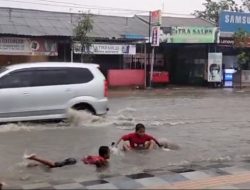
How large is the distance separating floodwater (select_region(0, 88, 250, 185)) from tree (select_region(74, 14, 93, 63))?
10671mm

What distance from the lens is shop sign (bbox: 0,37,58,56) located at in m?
30.5

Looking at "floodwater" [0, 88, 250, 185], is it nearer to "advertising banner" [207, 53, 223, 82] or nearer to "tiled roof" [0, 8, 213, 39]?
"tiled roof" [0, 8, 213, 39]

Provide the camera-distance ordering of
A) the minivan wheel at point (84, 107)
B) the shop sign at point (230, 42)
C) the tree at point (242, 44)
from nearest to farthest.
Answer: the minivan wheel at point (84, 107), the tree at point (242, 44), the shop sign at point (230, 42)

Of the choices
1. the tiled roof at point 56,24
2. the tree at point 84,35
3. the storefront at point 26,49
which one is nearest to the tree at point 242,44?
the tiled roof at point 56,24

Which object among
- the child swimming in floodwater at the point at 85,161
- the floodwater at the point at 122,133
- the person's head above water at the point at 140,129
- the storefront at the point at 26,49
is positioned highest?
the storefront at the point at 26,49

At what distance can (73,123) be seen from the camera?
48.7ft

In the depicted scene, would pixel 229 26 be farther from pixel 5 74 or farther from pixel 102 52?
pixel 5 74

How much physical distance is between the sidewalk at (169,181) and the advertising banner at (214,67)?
26762 millimetres

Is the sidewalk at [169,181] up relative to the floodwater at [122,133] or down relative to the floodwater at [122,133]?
up

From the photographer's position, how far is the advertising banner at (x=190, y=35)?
34562 mm

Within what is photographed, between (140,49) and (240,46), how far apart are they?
249 inches

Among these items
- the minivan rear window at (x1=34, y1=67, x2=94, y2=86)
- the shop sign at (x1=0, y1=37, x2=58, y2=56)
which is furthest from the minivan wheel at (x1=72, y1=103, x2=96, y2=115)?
the shop sign at (x1=0, y1=37, x2=58, y2=56)

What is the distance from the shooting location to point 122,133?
14.0 meters

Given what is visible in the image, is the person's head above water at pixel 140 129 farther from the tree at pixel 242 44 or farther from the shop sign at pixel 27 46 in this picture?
the tree at pixel 242 44
